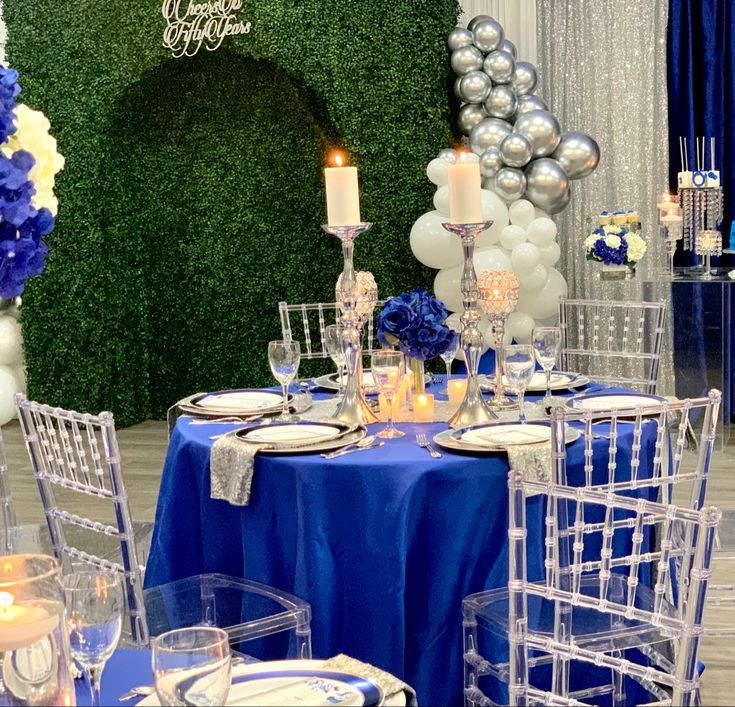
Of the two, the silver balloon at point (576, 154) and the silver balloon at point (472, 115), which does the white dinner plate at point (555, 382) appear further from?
the silver balloon at point (472, 115)

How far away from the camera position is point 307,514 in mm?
2734

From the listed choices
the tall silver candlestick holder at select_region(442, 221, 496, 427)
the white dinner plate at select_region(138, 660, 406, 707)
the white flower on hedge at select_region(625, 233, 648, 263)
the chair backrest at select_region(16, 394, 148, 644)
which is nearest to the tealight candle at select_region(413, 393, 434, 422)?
the tall silver candlestick holder at select_region(442, 221, 496, 427)

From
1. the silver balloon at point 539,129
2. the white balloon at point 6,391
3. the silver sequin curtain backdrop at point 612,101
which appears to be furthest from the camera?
the white balloon at point 6,391

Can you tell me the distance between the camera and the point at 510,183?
19.5ft

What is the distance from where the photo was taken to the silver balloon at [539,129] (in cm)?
597

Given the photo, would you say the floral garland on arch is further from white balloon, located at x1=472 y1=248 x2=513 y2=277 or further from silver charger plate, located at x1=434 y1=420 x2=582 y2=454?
white balloon, located at x1=472 y1=248 x2=513 y2=277

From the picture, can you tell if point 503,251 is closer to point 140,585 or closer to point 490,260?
point 490,260

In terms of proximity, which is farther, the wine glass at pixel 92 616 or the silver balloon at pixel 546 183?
the silver balloon at pixel 546 183

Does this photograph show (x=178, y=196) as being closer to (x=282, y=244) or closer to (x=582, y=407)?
(x=282, y=244)

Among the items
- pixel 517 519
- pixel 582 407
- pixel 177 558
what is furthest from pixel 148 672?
pixel 582 407

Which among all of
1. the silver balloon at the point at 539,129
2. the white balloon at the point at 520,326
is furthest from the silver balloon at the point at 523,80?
the white balloon at the point at 520,326

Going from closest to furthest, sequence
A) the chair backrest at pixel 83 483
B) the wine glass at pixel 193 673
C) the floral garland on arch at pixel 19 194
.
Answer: the wine glass at pixel 193 673 < the floral garland on arch at pixel 19 194 < the chair backrest at pixel 83 483

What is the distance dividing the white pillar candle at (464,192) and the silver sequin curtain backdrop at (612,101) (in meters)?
3.88

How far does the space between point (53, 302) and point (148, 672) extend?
5537 millimetres
